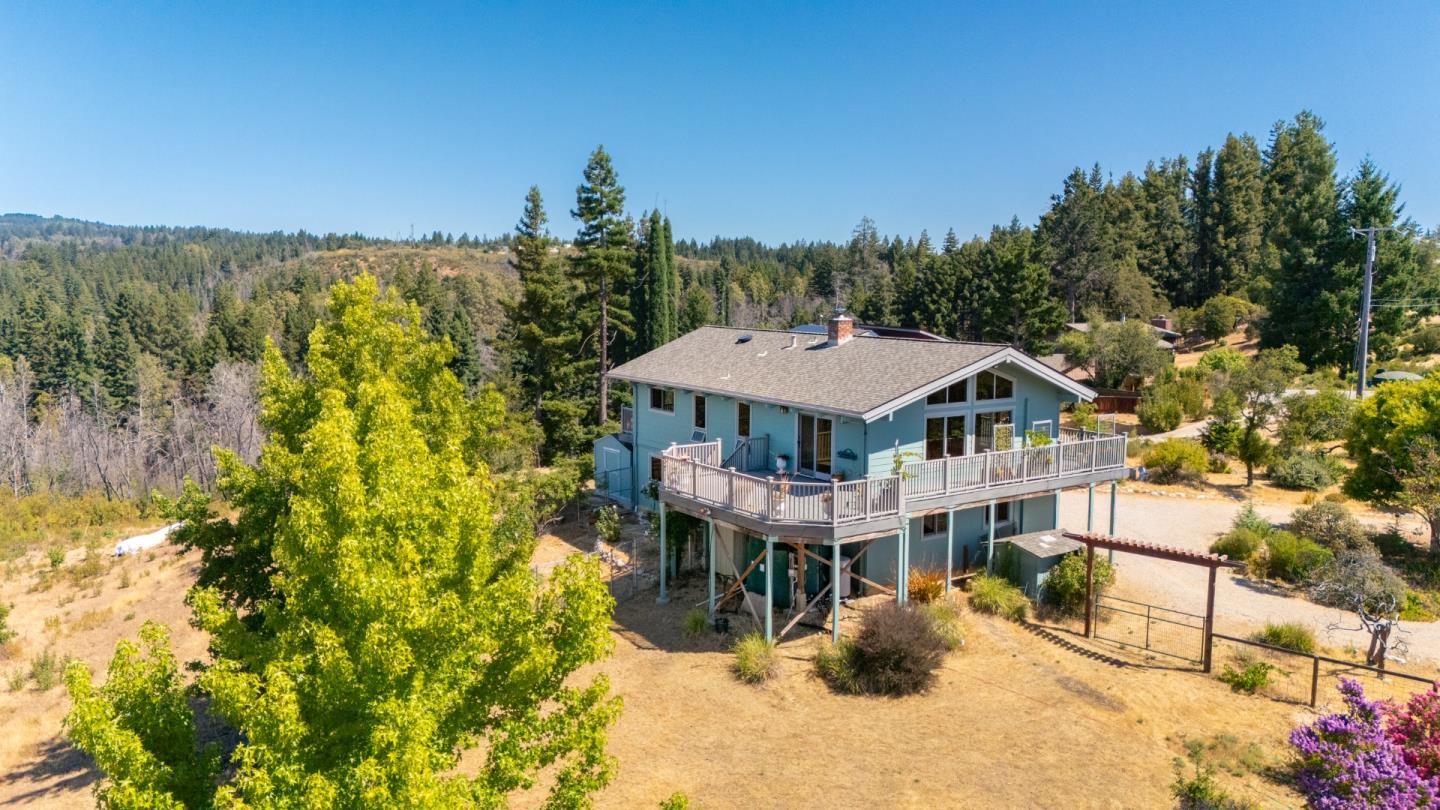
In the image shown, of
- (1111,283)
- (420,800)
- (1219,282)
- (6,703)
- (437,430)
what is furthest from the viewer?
(1219,282)

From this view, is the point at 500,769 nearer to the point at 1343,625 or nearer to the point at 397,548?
the point at 397,548

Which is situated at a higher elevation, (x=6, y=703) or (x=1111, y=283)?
(x=1111, y=283)

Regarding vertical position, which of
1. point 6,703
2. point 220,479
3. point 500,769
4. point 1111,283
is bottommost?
point 6,703

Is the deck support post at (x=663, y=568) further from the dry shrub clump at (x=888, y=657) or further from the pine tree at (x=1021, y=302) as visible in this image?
the pine tree at (x=1021, y=302)

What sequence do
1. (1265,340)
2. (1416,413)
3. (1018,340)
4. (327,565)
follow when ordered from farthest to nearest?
(1018,340) < (1265,340) < (1416,413) < (327,565)

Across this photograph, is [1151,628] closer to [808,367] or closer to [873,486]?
[873,486]

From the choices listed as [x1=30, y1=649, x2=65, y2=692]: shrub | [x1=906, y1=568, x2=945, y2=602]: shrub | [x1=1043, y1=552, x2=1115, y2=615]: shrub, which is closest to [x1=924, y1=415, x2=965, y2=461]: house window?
[x1=906, y1=568, x2=945, y2=602]: shrub

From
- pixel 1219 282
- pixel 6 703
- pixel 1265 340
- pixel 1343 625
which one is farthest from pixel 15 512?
pixel 1219 282

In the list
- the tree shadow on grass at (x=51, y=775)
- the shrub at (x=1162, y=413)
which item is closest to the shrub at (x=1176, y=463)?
the shrub at (x=1162, y=413)
